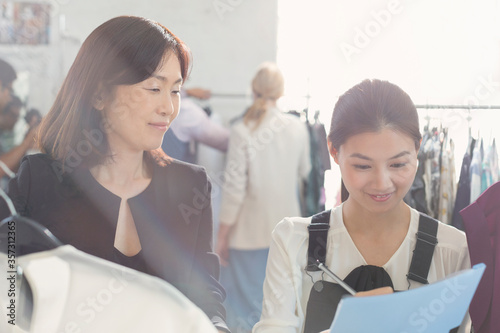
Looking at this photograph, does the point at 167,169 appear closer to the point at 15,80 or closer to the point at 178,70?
the point at 178,70

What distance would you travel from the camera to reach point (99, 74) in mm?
1198

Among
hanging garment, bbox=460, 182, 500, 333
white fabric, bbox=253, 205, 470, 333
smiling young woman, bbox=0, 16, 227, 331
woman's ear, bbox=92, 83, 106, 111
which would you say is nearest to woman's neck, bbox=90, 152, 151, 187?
smiling young woman, bbox=0, 16, 227, 331

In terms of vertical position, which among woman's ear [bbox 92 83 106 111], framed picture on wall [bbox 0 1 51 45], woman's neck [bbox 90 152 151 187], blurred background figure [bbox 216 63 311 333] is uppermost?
framed picture on wall [bbox 0 1 51 45]

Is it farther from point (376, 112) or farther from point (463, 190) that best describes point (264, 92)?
point (376, 112)

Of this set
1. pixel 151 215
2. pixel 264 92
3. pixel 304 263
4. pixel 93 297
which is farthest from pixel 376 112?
pixel 264 92

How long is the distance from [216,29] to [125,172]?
2.69 meters

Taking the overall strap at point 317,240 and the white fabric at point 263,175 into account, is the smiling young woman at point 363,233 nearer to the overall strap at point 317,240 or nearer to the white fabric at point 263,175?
the overall strap at point 317,240

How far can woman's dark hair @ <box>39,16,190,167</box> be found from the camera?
1171mm

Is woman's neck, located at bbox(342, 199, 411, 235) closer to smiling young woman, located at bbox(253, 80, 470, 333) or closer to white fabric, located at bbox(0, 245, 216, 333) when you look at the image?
smiling young woman, located at bbox(253, 80, 470, 333)

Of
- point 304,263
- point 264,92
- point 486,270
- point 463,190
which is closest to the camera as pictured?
point 486,270

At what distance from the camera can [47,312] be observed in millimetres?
751

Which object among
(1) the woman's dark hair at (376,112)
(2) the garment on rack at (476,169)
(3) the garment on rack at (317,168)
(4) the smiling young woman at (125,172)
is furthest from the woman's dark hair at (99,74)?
(3) the garment on rack at (317,168)

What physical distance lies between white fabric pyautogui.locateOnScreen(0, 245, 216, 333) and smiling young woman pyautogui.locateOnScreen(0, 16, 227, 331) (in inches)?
18.2

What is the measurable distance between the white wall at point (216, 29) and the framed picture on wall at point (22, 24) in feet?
1.11
